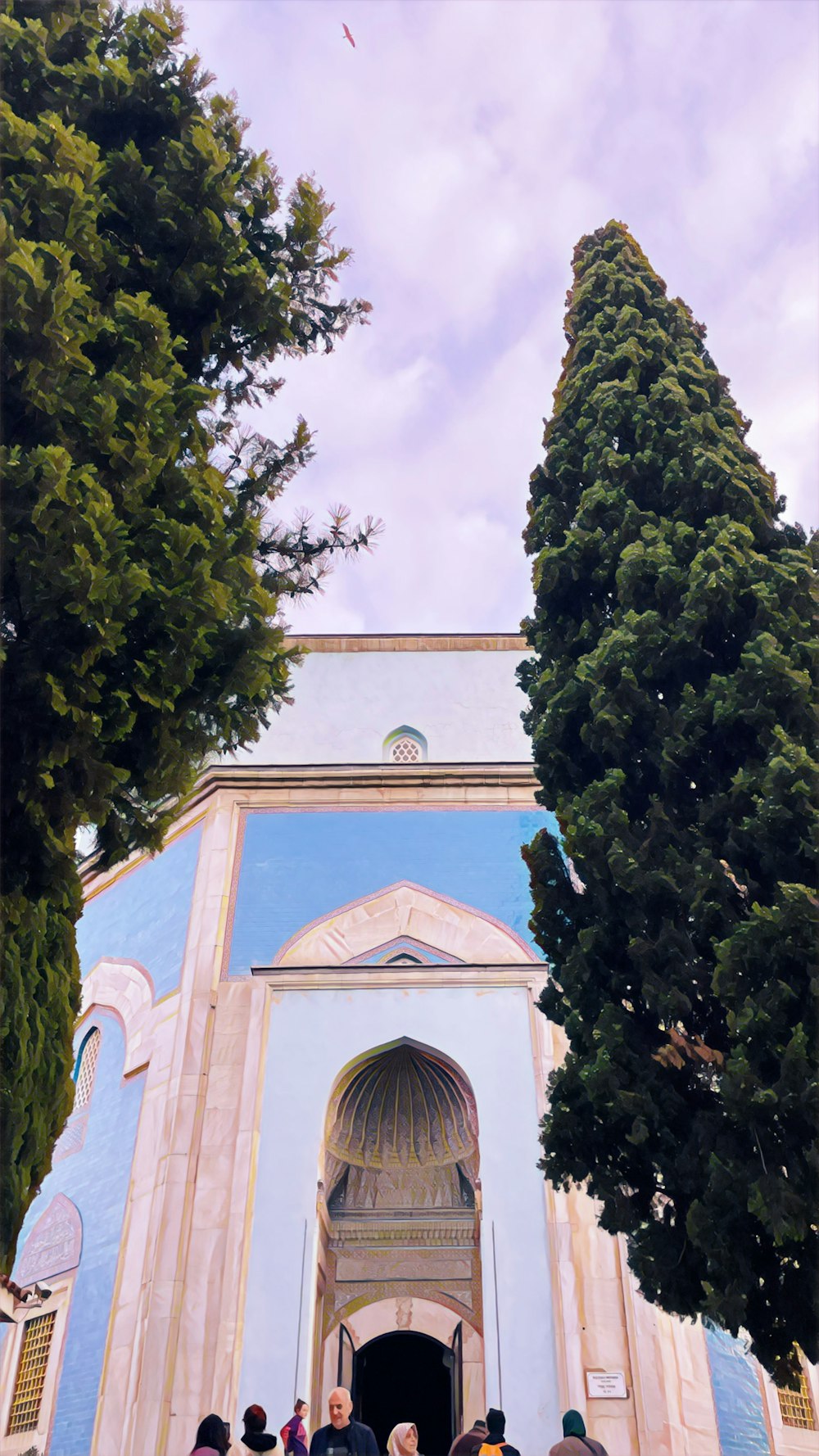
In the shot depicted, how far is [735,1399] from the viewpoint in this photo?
821cm

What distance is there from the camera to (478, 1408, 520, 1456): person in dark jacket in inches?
184

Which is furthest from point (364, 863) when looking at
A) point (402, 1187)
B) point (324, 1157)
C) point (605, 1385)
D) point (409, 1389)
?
point (605, 1385)

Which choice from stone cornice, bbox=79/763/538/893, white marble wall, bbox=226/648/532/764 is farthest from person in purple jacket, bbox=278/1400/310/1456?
white marble wall, bbox=226/648/532/764

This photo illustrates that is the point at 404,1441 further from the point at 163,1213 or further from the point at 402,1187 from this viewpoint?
the point at 402,1187

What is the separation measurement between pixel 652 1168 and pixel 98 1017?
7724mm

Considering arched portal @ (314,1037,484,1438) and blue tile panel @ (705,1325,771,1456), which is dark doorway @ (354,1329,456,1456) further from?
blue tile panel @ (705,1325,771,1456)

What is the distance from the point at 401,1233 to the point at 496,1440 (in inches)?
193

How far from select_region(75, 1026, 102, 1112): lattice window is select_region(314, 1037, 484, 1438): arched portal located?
2965 mm

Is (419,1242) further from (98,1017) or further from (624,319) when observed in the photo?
(624,319)

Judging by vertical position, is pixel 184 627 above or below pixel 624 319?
below

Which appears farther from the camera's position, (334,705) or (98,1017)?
(334,705)

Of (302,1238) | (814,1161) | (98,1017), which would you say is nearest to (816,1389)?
(302,1238)

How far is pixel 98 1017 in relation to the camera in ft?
36.9

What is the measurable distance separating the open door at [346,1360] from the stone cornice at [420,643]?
7672 mm
